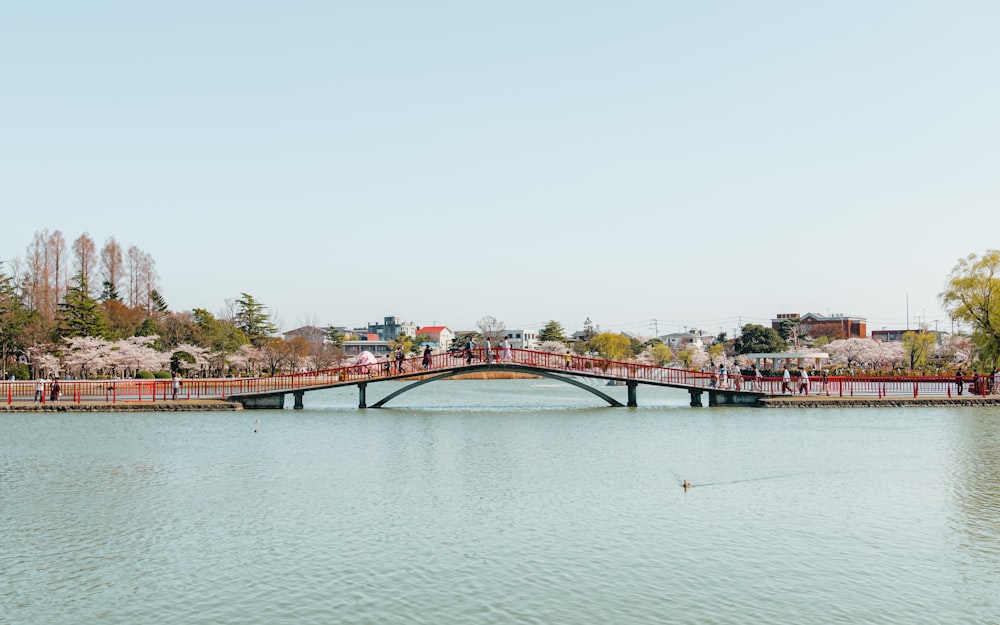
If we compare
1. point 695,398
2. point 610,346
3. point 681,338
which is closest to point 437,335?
point 681,338

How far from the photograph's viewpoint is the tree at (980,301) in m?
45.5

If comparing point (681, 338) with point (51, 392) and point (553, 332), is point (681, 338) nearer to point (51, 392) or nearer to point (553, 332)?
point (553, 332)

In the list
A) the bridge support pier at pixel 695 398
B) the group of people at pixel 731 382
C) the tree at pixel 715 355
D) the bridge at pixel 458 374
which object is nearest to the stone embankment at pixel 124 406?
the bridge at pixel 458 374

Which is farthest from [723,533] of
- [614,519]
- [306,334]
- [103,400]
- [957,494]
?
[306,334]

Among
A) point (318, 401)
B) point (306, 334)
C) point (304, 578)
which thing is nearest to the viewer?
point (304, 578)

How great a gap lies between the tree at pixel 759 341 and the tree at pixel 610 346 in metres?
15.0

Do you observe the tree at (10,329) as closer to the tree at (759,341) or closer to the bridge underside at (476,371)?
the bridge underside at (476,371)

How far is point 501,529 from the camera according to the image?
15.9 metres

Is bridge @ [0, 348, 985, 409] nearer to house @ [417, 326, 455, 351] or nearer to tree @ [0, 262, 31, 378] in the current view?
tree @ [0, 262, 31, 378]

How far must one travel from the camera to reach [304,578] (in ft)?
41.9

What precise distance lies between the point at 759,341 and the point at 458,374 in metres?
69.8

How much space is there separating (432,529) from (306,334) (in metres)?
101

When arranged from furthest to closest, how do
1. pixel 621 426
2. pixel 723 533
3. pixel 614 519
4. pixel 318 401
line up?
pixel 318 401 < pixel 621 426 < pixel 614 519 < pixel 723 533

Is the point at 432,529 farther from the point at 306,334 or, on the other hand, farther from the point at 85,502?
the point at 306,334
